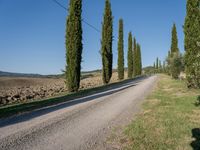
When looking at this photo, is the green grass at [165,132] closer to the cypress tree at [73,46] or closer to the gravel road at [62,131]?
the gravel road at [62,131]

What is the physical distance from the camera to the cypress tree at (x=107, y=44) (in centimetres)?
3925

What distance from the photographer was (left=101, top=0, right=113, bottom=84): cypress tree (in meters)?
39.2

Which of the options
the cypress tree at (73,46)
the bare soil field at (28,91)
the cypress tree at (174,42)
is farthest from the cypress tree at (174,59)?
the cypress tree at (73,46)

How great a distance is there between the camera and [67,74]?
82.8 ft

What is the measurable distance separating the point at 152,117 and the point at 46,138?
4.53 m

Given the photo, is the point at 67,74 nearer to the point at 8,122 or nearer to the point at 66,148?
the point at 8,122

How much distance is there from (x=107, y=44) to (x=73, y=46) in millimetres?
15246

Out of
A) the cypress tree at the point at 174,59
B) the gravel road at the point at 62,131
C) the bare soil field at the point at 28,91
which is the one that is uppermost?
the cypress tree at the point at 174,59

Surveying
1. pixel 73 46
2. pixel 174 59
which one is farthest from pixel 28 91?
pixel 174 59

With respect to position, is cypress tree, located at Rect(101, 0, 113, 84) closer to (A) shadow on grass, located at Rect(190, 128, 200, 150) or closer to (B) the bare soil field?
(B) the bare soil field

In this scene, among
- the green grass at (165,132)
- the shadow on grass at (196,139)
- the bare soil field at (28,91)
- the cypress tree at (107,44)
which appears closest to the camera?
the shadow on grass at (196,139)

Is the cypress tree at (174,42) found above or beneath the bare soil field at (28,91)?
above

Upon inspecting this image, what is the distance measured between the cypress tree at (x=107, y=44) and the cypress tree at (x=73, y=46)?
13.8 metres

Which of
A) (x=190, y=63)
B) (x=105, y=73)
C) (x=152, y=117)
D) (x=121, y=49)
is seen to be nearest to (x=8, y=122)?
(x=152, y=117)
